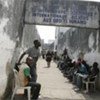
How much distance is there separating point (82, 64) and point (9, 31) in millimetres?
4520

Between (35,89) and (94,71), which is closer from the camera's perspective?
(35,89)

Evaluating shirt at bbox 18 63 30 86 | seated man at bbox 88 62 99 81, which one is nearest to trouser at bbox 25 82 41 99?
shirt at bbox 18 63 30 86

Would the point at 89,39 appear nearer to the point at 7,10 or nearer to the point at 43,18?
the point at 43,18

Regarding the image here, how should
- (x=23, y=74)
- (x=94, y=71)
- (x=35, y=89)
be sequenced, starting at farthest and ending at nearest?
(x=94, y=71), (x=35, y=89), (x=23, y=74)

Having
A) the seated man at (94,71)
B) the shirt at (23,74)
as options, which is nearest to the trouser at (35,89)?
the shirt at (23,74)

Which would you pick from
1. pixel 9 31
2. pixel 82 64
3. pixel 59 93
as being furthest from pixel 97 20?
pixel 9 31

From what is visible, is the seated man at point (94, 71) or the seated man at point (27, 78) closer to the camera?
the seated man at point (27, 78)

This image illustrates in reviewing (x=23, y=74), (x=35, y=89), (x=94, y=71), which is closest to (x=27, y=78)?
(x=23, y=74)

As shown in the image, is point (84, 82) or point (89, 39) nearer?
point (84, 82)

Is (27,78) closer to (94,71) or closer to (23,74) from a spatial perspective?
(23,74)

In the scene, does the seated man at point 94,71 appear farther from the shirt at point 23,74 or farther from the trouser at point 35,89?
the shirt at point 23,74

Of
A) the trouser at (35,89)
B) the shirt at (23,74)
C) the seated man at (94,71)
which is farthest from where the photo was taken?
the seated man at (94,71)

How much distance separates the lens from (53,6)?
43.4 ft

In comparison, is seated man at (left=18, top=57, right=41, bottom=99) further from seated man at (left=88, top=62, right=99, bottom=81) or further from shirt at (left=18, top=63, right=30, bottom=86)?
seated man at (left=88, top=62, right=99, bottom=81)
